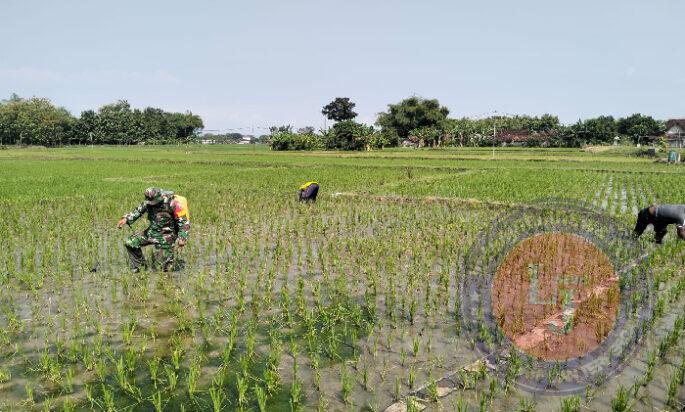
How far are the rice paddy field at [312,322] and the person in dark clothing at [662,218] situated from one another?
323 millimetres

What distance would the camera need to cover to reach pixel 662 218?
25.3 feet

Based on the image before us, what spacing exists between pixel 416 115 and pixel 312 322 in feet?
194

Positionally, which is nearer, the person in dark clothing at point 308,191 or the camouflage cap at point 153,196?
the camouflage cap at point 153,196

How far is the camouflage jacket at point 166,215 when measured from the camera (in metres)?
6.75

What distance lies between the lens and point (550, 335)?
15.0 feet

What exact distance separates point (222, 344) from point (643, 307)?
4354mm

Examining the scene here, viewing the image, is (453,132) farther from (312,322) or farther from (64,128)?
(312,322)

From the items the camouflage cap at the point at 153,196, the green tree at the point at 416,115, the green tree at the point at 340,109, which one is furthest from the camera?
the green tree at the point at 340,109

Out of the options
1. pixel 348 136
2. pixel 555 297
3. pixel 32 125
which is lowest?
pixel 555 297

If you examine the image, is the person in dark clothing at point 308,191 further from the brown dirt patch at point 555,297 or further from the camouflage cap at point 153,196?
the camouflage cap at point 153,196

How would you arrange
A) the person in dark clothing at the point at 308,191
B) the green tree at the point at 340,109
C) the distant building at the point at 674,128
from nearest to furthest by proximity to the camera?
the person in dark clothing at the point at 308,191, the distant building at the point at 674,128, the green tree at the point at 340,109

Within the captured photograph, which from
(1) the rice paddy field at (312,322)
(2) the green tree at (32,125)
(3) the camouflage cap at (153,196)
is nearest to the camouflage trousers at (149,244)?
(1) the rice paddy field at (312,322)

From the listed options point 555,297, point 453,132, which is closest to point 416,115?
point 453,132

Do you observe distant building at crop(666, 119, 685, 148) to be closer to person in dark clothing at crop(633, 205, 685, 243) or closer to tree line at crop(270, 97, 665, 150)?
tree line at crop(270, 97, 665, 150)
